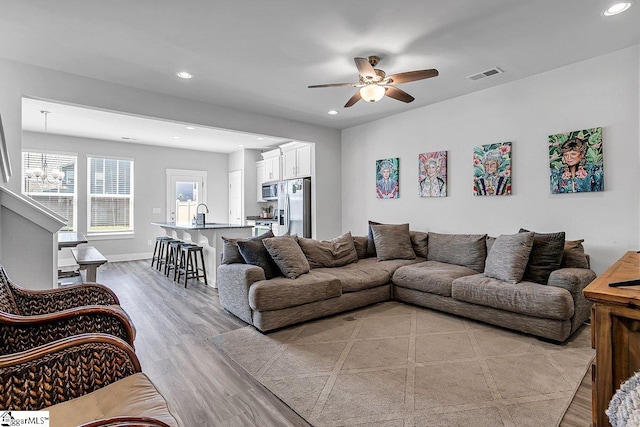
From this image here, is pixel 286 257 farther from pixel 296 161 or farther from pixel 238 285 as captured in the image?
pixel 296 161

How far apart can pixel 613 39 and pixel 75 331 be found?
4.80 m

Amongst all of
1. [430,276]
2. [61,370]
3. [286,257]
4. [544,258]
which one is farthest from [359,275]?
[61,370]

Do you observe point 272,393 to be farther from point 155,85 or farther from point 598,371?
point 155,85

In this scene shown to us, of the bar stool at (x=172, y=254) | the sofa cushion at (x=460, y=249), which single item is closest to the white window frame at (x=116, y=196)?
the bar stool at (x=172, y=254)

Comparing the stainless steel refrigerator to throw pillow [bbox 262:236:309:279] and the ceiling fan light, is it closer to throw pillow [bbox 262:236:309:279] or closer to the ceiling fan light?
throw pillow [bbox 262:236:309:279]

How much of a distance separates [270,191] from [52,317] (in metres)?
6.34

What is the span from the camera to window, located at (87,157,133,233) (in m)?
7.28

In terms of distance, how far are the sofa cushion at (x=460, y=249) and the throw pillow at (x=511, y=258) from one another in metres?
0.46

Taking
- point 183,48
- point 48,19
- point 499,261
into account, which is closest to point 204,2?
point 183,48

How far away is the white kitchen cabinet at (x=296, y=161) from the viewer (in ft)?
21.2

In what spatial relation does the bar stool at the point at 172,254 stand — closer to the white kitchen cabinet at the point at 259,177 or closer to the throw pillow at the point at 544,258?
the white kitchen cabinet at the point at 259,177

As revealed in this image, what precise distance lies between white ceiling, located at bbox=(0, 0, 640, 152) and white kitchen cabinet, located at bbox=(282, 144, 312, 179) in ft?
7.75

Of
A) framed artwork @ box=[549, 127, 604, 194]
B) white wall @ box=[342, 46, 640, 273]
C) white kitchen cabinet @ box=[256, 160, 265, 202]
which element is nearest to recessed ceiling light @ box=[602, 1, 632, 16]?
white wall @ box=[342, 46, 640, 273]

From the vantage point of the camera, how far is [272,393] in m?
2.16
